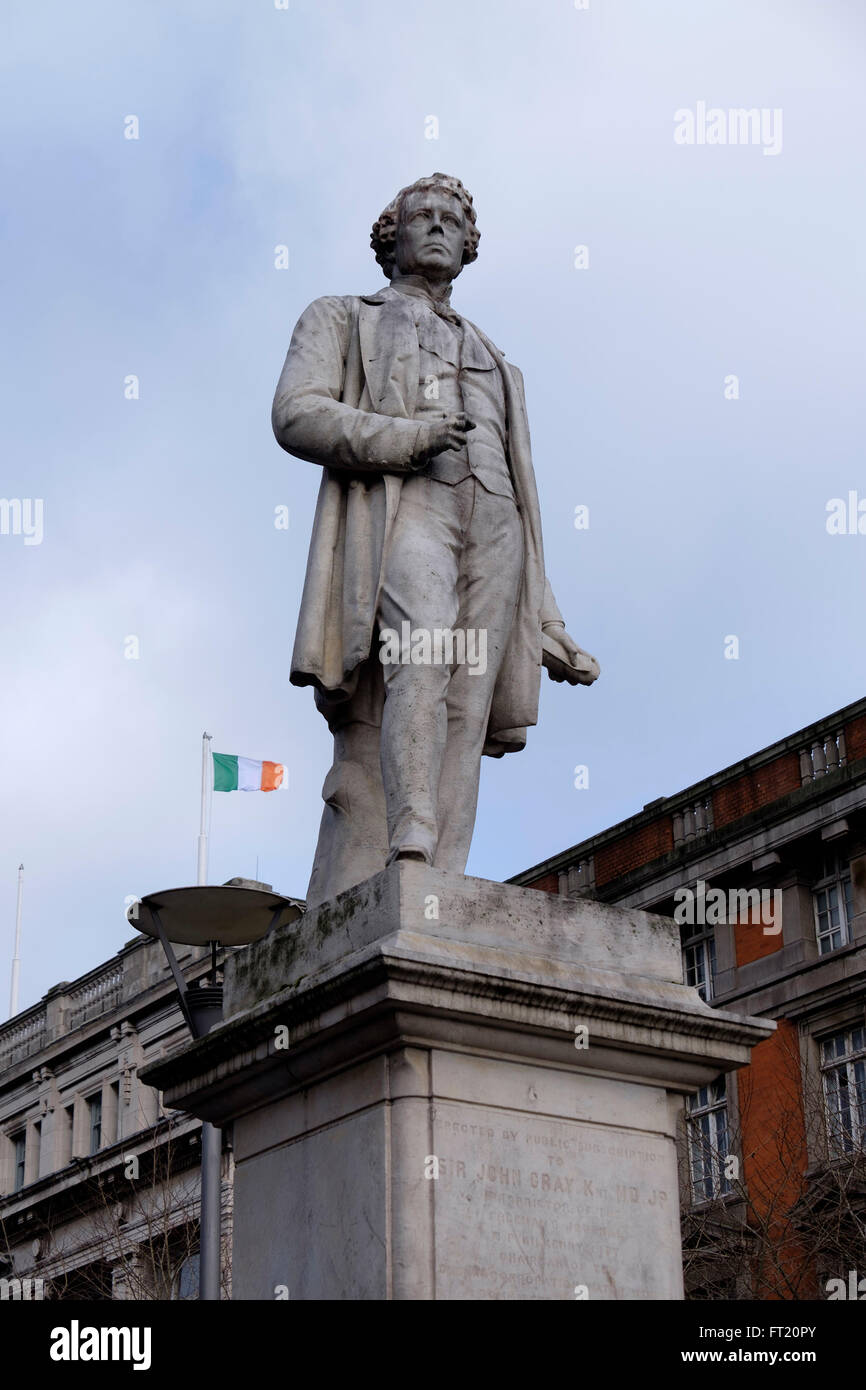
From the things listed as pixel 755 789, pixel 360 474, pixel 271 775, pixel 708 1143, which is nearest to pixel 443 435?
pixel 360 474

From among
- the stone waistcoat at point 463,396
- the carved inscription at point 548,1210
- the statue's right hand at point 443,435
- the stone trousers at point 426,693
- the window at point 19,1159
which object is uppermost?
the window at point 19,1159

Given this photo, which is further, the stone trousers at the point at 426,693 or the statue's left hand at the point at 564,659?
the statue's left hand at the point at 564,659

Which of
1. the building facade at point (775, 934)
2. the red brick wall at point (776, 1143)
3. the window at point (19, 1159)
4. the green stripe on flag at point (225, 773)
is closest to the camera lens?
the red brick wall at point (776, 1143)

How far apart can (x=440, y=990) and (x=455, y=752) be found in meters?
1.68

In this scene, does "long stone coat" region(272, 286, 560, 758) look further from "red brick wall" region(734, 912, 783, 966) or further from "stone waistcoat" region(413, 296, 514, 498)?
"red brick wall" region(734, 912, 783, 966)

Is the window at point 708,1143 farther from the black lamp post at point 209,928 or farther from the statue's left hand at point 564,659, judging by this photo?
the statue's left hand at point 564,659

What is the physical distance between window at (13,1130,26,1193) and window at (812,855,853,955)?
88.1 ft

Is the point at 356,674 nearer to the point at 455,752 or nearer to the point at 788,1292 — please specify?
the point at 455,752

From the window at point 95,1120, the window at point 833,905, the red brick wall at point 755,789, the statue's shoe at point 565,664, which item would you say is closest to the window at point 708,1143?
the window at point 833,905

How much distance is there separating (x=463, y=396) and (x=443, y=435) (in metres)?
0.75

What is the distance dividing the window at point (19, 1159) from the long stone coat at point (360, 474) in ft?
168

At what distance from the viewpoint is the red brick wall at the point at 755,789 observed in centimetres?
4322

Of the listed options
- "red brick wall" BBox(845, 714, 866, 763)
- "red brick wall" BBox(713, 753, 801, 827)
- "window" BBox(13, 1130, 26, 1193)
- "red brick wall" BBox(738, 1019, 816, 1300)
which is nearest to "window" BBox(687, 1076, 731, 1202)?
"red brick wall" BBox(738, 1019, 816, 1300)

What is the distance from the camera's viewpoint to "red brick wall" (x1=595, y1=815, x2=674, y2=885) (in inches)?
1805
